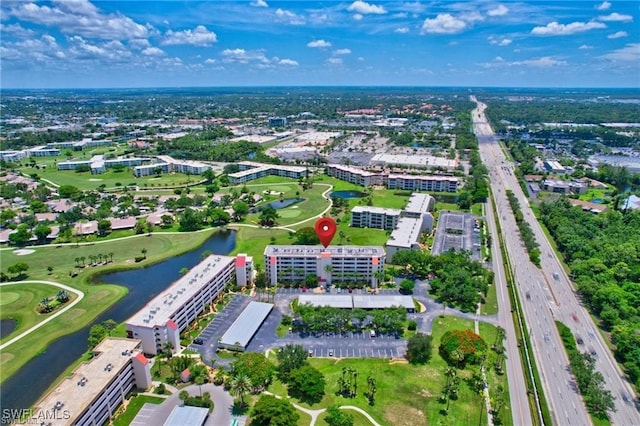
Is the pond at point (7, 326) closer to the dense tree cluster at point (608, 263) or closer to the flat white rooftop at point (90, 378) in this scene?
the flat white rooftop at point (90, 378)

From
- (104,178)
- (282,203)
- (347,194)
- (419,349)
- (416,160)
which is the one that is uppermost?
(416,160)

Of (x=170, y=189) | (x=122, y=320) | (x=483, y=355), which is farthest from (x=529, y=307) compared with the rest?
(x=170, y=189)

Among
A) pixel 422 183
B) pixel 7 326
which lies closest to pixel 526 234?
pixel 422 183

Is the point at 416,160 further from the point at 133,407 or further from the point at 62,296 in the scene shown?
the point at 133,407

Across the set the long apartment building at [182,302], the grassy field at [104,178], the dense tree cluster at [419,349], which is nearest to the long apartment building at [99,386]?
the long apartment building at [182,302]

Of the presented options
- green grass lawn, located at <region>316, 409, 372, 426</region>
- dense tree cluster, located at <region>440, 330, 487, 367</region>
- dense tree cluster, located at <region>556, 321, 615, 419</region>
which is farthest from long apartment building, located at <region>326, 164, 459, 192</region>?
green grass lawn, located at <region>316, 409, 372, 426</region>

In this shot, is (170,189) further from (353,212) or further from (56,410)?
(56,410)
